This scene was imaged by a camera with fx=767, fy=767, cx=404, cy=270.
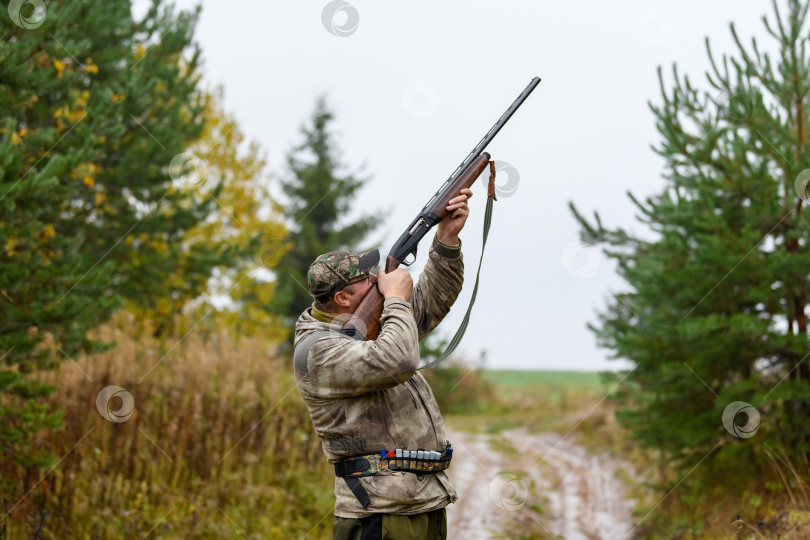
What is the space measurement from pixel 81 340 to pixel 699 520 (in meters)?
6.29

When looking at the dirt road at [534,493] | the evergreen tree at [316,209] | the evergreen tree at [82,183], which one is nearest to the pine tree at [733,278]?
the dirt road at [534,493]

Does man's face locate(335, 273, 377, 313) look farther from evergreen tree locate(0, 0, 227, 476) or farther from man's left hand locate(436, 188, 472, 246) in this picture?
evergreen tree locate(0, 0, 227, 476)

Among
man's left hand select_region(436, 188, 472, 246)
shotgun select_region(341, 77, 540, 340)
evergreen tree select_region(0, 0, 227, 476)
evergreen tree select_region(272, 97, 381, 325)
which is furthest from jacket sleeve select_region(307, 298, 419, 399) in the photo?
evergreen tree select_region(272, 97, 381, 325)

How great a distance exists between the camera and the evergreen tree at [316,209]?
20859 millimetres

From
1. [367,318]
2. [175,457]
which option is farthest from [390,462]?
[175,457]

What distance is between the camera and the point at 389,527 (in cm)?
339

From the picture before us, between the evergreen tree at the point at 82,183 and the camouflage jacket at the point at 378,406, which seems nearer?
the camouflage jacket at the point at 378,406

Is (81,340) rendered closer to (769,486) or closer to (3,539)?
(3,539)

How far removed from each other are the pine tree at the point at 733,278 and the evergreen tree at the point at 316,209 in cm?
1335

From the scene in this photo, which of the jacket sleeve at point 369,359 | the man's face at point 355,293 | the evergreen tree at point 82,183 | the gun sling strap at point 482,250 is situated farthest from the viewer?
the evergreen tree at point 82,183

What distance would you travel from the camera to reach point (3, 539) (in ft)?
20.9

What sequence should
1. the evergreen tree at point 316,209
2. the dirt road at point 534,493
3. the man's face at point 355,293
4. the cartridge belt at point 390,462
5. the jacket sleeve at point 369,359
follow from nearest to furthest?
the jacket sleeve at point 369,359, the cartridge belt at point 390,462, the man's face at point 355,293, the dirt road at point 534,493, the evergreen tree at point 316,209

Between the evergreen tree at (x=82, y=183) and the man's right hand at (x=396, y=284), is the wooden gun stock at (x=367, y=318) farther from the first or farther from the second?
the evergreen tree at (x=82, y=183)

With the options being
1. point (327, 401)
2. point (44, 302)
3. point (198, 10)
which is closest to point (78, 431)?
point (44, 302)
